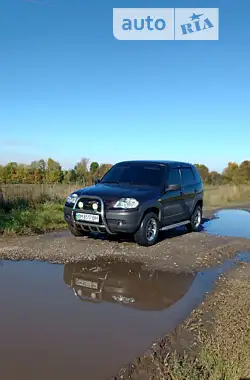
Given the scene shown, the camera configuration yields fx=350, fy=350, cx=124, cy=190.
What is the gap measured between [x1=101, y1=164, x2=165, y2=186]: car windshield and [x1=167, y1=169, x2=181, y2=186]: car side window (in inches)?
9.5

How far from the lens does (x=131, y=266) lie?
621 cm

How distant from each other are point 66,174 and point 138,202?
15153mm

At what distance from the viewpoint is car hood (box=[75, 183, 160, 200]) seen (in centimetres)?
758

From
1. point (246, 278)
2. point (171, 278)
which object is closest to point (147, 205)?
point (171, 278)

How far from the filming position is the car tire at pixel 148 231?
7.49 metres

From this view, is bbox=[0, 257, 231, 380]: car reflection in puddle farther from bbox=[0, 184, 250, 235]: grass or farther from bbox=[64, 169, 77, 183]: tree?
bbox=[64, 169, 77, 183]: tree

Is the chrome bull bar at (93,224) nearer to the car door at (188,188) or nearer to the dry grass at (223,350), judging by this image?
the car door at (188,188)

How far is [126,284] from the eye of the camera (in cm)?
532

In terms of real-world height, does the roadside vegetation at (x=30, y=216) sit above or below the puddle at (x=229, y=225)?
above

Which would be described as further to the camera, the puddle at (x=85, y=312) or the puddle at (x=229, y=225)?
the puddle at (x=229, y=225)

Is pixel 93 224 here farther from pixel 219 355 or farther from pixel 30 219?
pixel 219 355

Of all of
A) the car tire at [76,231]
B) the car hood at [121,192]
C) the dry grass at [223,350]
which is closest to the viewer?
the dry grass at [223,350]

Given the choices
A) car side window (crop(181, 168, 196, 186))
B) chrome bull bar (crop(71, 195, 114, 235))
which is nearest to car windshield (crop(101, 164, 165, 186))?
car side window (crop(181, 168, 196, 186))

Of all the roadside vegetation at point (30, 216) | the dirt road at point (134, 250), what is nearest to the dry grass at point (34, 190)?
the roadside vegetation at point (30, 216)
